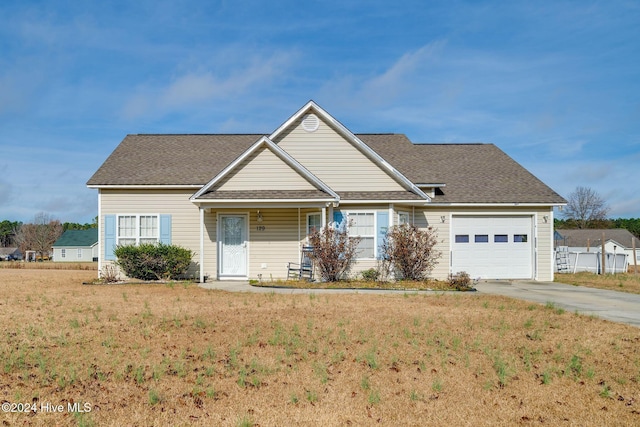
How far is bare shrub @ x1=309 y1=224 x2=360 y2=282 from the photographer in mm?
17641

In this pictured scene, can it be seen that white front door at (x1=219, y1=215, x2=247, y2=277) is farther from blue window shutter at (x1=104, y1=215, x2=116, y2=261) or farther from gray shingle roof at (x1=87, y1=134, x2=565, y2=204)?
blue window shutter at (x1=104, y1=215, x2=116, y2=261)

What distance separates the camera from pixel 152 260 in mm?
18484

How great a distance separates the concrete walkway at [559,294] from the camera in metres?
12.1

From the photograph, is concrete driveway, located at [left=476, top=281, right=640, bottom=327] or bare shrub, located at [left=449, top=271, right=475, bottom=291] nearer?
concrete driveway, located at [left=476, top=281, right=640, bottom=327]

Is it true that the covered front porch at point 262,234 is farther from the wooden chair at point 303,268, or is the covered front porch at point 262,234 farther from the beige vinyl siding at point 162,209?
the beige vinyl siding at point 162,209

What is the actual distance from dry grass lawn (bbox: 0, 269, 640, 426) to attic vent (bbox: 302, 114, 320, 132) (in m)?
9.33

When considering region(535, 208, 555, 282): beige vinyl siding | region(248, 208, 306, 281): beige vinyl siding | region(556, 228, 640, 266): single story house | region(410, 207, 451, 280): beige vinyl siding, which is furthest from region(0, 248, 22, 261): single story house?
region(535, 208, 555, 282): beige vinyl siding

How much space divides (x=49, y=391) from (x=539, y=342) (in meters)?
7.30

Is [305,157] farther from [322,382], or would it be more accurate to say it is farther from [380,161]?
[322,382]

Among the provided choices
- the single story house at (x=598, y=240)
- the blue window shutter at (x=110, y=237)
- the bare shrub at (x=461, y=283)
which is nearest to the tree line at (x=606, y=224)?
the single story house at (x=598, y=240)

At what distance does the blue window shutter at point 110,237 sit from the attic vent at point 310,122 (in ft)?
25.6

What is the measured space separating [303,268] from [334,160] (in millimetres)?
4201

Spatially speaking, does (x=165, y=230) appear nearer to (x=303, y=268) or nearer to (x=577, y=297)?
(x=303, y=268)

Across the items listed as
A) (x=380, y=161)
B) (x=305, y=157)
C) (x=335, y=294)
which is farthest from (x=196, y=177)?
(x=335, y=294)
